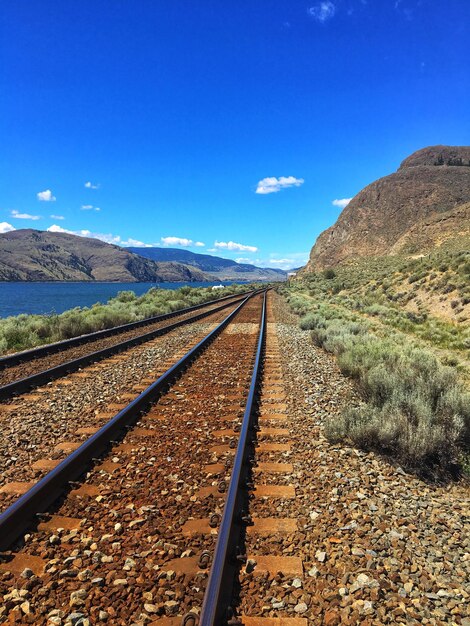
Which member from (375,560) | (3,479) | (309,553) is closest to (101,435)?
(3,479)

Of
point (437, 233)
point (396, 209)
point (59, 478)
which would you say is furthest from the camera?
point (396, 209)

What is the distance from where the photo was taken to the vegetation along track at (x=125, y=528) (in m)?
2.77

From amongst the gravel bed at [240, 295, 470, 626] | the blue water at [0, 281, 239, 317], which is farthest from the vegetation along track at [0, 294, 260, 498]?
the blue water at [0, 281, 239, 317]

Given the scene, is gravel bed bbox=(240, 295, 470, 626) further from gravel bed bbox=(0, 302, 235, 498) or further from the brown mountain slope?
the brown mountain slope

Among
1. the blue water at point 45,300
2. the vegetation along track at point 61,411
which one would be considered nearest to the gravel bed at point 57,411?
the vegetation along track at point 61,411

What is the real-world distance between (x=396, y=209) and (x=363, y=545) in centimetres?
10901

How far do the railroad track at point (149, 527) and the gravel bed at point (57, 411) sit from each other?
627 mm

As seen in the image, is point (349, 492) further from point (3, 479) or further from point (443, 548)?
point (3, 479)

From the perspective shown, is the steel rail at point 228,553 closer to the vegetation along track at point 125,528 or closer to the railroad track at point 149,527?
the railroad track at point 149,527

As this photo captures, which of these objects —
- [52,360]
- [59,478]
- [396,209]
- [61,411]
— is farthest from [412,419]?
[396,209]

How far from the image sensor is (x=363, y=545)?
3.43 m

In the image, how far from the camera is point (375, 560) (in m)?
3.23

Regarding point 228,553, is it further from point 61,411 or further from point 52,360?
point 52,360

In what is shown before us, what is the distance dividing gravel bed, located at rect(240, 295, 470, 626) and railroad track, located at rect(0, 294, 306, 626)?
0.13 meters
